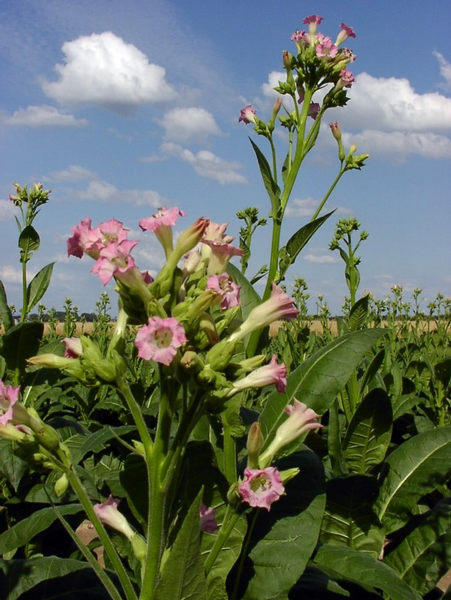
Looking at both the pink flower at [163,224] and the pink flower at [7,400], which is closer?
the pink flower at [7,400]

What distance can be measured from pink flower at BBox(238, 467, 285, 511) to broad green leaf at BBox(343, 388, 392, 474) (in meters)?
1.11

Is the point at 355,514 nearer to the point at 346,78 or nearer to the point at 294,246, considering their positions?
the point at 294,246

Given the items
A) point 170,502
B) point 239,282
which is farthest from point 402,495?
point 170,502

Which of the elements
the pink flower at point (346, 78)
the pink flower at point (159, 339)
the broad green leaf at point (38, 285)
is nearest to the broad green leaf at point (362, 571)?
the pink flower at point (159, 339)

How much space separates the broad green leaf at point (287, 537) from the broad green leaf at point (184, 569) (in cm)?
47

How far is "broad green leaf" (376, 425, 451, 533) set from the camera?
2.12 meters

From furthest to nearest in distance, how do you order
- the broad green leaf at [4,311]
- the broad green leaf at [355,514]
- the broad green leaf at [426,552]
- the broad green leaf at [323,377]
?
the broad green leaf at [4,311] < the broad green leaf at [355,514] < the broad green leaf at [426,552] < the broad green leaf at [323,377]

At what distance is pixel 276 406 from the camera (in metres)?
1.86

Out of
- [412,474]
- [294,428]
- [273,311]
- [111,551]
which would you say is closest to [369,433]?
[412,474]

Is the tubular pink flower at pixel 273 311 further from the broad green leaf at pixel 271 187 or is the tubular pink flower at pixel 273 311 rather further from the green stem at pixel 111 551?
the broad green leaf at pixel 271 187

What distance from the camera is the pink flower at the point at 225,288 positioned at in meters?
1.30

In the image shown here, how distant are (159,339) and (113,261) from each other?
0.61 ft

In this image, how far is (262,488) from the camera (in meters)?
1.37

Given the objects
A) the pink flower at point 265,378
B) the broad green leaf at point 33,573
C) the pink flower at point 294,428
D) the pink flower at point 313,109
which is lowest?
the broad green leaf at point 33,573
